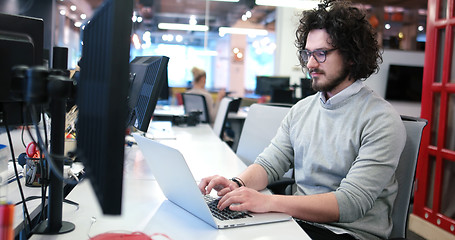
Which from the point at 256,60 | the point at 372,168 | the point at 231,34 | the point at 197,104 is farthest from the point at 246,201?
the point at 256,60

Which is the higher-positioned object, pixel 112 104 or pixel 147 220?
pixel 112 104

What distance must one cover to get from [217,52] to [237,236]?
463 inches

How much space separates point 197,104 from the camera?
4645 millimetres

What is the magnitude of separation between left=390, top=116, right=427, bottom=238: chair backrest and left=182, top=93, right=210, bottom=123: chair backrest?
293 cm

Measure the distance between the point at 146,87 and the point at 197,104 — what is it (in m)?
2.99

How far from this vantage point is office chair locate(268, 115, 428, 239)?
141 cm

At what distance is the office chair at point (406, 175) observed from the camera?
1408 mm

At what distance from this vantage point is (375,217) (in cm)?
141

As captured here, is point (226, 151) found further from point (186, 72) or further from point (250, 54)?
point (250, 54)

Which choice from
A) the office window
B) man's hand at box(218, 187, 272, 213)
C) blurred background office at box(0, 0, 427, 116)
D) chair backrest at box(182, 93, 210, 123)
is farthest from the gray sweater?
the office window

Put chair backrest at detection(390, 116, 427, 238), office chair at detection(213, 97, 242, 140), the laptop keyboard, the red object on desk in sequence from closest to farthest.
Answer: the red object on desk, the laptop keyboard, chair backrest at detection(390, 116, 427, 238), office chair at detection(213, 97, 242, 140)

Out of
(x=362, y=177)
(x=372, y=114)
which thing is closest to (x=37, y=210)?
(x=362, y=177)

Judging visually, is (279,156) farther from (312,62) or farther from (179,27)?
(179,27)

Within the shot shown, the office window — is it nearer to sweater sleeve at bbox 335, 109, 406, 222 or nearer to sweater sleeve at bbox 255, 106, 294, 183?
sweater sleeve at bbox 255, 106, 294, 183
